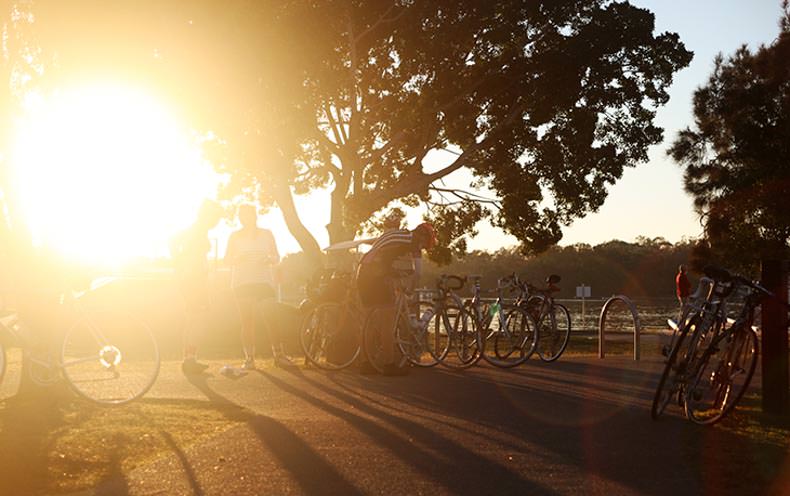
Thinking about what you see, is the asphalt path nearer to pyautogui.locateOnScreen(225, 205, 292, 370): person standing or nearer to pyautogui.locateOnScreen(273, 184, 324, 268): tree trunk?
pyautogui.locateOnScreen(225, 205, 292, 370): person standing

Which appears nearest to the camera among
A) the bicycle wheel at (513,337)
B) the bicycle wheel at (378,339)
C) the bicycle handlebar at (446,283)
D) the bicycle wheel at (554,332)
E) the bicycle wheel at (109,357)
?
the bicycle wheel at (109,357)

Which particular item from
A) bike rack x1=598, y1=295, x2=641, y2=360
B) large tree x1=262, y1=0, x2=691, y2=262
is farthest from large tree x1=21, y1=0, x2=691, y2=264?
bike rack x1=598, y1=295, x2=641, y2=360

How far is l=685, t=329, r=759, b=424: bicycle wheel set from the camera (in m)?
7.05

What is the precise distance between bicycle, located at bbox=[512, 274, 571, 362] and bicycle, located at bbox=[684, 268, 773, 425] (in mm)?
5733

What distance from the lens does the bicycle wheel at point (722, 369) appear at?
7.05 m

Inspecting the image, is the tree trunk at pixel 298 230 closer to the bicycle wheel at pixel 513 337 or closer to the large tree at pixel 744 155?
the large tree at pixel 744 155

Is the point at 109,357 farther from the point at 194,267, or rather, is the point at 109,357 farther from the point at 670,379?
the point at 670,379

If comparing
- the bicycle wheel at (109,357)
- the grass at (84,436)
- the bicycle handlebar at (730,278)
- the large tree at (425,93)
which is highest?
the large tree at (425,93)

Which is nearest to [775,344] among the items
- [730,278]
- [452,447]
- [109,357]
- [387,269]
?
[730,278]

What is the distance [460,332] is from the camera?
11.7 meters

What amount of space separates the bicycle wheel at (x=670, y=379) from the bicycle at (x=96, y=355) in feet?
12.6

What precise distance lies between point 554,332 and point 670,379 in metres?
5.59

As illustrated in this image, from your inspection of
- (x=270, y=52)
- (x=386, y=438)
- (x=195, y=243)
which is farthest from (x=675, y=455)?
(x=270, y=52)

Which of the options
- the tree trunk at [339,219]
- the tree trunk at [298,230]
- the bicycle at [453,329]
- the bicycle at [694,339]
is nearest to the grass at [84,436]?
the bicycle at [694,339]
